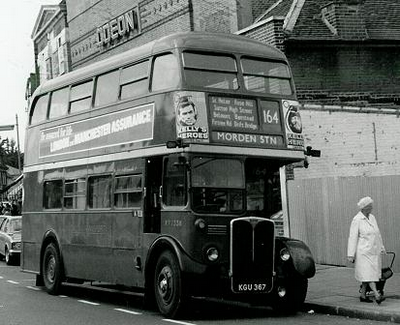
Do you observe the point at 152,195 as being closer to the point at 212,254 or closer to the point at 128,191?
the point at 128,191

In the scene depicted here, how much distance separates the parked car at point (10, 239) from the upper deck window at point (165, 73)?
13396 millimetres

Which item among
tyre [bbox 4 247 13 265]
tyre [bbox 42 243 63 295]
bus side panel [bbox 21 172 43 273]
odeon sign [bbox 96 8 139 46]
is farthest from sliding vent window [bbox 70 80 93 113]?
odeon sign [bbox 96 8 139 46]

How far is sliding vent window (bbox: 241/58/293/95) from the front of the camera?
12.5 m

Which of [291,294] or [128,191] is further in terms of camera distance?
[128,191]

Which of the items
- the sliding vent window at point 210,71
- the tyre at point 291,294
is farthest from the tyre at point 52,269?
the sliding vent window at point 210,71

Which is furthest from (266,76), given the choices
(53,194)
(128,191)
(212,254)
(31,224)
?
(31,224)

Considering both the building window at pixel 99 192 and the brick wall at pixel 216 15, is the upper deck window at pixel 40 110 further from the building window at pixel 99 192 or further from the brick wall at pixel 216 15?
the brick wall at pixel 216 15

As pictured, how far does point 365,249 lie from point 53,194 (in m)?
7.01

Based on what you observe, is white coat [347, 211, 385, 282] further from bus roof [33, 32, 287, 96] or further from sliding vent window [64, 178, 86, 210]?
sliding vent window [64, 178, 86, 210]

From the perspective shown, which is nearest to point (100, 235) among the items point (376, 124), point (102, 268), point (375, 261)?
point (102, 268)

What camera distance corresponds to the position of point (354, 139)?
1941cm

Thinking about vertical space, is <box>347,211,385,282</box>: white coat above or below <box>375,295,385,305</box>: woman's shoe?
above

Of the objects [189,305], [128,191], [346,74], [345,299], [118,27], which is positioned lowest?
[345,299]

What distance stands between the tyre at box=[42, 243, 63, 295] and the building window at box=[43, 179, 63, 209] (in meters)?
0.86
